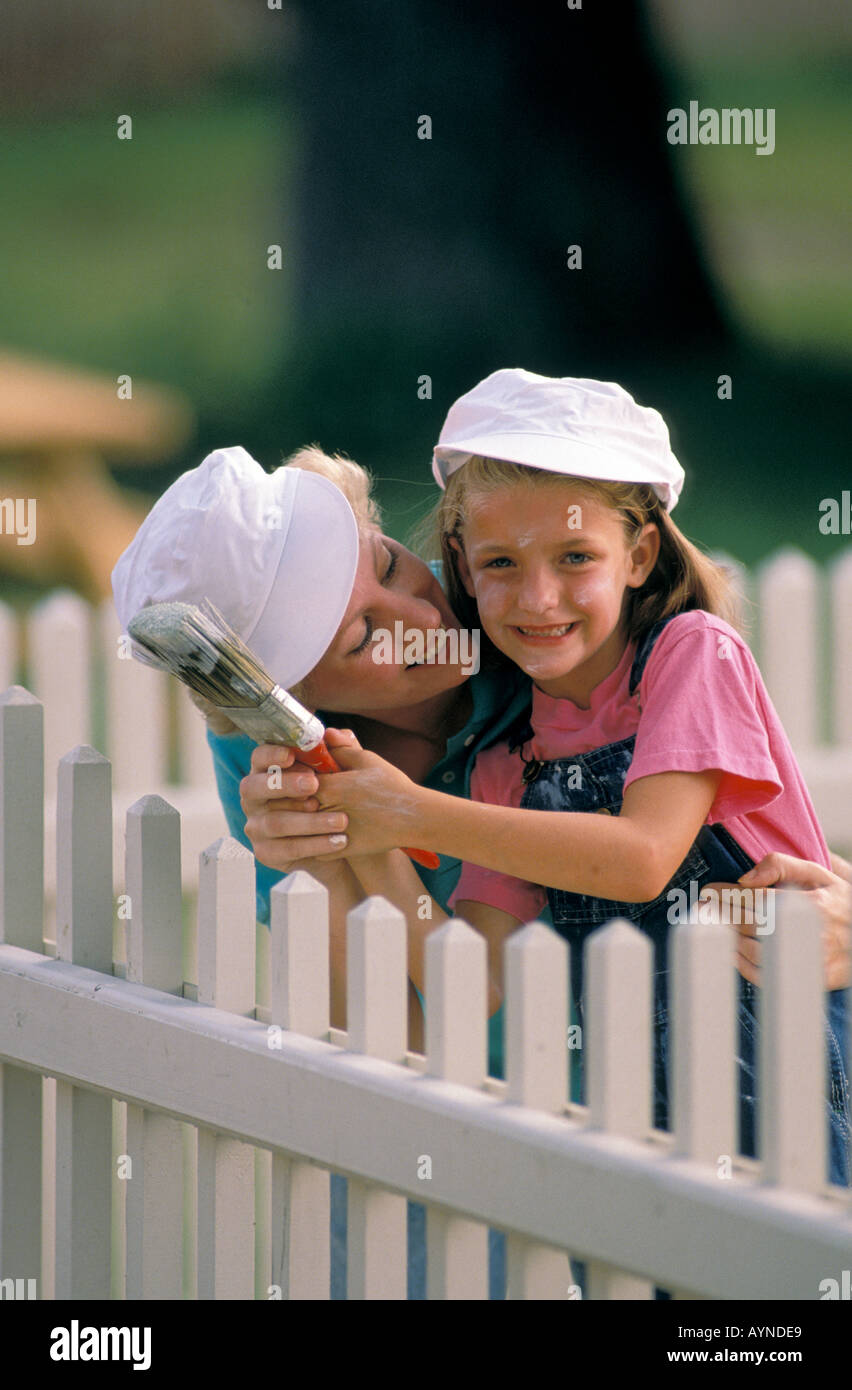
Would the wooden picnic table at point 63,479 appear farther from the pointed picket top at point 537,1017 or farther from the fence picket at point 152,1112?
the pointed picket top at point 537,1017

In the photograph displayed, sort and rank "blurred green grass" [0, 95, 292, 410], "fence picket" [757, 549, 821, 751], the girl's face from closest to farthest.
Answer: the girl's face, "fence picket" [757, 549, 821, 751], "blurred green grass" [0, 95, 292, 410]

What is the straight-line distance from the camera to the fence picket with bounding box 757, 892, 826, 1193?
1.23 metres

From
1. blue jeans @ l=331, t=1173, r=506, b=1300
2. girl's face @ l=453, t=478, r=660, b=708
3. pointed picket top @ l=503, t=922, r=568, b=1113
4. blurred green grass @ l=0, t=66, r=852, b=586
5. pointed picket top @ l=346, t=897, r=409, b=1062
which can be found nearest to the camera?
pointed picket top @ l=503, t=922, r=568, b=1113

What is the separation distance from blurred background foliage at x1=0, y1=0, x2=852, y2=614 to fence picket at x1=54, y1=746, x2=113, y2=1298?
33.7ft

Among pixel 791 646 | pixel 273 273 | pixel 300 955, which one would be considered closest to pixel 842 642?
pixel 791 646

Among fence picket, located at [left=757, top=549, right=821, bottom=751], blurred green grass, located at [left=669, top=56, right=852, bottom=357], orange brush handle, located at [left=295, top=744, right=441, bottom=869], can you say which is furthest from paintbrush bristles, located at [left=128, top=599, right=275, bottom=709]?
blurred green grass, located at [left=669, top=56, right=852, bottom=357]

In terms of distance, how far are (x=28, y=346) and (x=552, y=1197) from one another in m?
11.8

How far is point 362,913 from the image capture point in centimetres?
146

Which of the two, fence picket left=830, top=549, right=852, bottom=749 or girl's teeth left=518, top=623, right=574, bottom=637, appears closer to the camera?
girl's teeth left=518, top=623, right=574, bottom=637

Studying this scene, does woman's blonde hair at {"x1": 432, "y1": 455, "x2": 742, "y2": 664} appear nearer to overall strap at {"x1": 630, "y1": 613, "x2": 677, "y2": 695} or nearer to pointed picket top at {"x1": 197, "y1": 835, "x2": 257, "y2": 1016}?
overall strap at {"x1": 630, "y1": 613, "x2": 677, "y2": 695}

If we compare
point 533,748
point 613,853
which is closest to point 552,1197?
point 613,853

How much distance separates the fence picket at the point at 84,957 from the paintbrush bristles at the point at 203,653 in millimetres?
249
